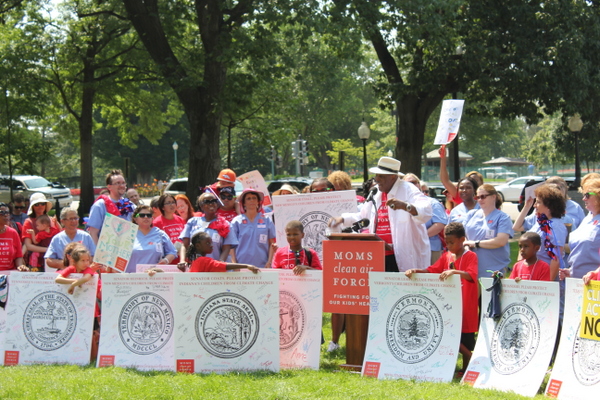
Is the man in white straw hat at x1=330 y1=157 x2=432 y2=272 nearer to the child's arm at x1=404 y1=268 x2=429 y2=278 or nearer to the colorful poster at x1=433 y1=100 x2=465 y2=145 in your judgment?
the child's arm at x1=404 y1=268 x2=429 y2=278

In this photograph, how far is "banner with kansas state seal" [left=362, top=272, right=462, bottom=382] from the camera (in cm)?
600

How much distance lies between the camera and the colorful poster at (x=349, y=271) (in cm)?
640

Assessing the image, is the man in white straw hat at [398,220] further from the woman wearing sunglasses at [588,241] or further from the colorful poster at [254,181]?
the colorful poster at [254,181]

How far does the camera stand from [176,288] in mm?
6539

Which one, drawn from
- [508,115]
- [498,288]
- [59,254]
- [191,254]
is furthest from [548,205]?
[508,115]

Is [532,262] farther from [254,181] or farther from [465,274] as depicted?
[254,181]

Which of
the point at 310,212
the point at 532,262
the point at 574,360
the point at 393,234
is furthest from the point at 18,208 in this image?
the point at 574,360

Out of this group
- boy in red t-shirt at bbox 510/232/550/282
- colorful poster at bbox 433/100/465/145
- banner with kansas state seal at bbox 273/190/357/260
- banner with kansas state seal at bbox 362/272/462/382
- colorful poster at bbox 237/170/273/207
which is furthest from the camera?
colorful poster at bbox 237/170/273/207

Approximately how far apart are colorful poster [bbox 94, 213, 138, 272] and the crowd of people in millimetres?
216

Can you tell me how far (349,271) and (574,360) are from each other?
81.2 inches

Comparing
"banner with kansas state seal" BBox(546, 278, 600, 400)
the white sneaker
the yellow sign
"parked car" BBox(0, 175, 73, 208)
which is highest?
"parked car" BBox(0, 175, 73, 208)

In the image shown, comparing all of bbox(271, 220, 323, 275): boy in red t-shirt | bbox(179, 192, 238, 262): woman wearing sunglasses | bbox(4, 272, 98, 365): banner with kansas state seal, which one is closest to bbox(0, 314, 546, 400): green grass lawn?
bbox(4, 272, 98, 365): banner with kansas state seal

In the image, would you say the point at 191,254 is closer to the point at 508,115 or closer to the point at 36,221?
the point at 36,221

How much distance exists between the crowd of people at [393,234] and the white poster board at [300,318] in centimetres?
19
